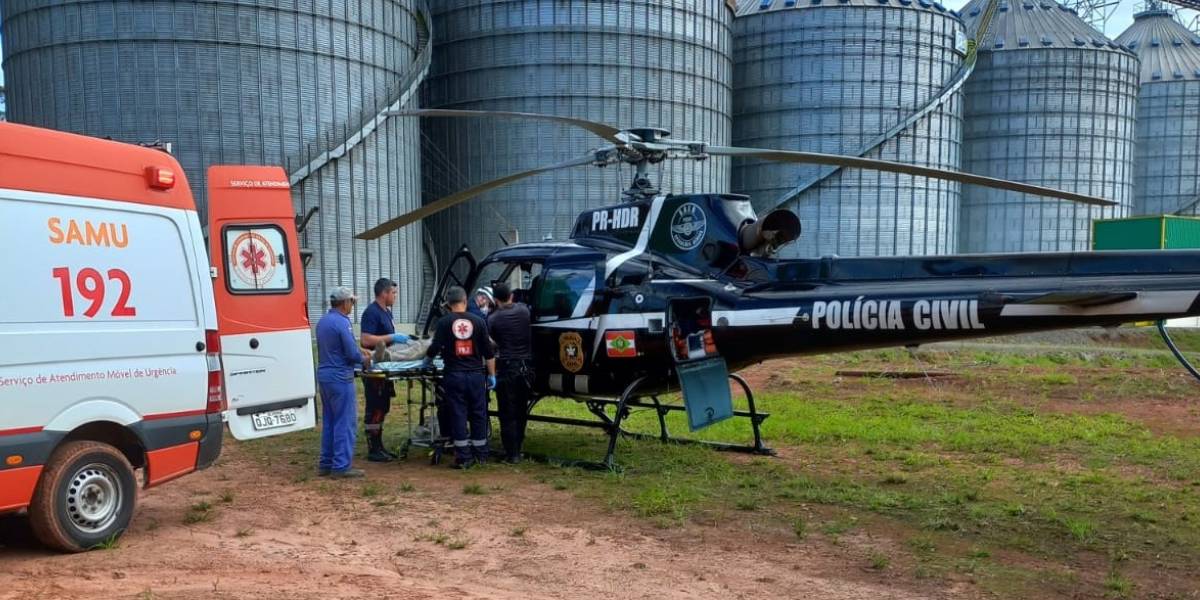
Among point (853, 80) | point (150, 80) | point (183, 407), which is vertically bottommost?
point (183, 407)

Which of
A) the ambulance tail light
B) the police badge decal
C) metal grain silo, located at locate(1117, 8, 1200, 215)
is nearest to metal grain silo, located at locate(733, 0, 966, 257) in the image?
metal grain silo, located at locate(1117, 8, 1200, 215)

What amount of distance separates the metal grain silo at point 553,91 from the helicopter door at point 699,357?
21749 millimetres

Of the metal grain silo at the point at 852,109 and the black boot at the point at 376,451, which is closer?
the black boot at the point at 376,451

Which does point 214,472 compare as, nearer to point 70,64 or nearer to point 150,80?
point 150,80

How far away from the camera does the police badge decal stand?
8805 mm

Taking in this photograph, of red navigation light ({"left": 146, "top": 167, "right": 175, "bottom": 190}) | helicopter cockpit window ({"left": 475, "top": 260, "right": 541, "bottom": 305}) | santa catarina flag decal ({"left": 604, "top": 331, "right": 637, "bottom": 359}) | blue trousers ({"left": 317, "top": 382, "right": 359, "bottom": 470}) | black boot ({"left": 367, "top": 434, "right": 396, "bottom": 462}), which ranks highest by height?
red navigation light ({"left": 146, "top": 167, "right": 175, "bottom": 190})

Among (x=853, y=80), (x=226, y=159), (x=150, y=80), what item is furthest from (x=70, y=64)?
(x=853, y=80)

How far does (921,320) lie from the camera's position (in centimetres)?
696

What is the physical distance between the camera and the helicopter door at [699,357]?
26.9 feet

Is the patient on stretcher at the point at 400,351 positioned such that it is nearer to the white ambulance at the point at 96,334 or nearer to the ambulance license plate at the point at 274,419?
the ambulance license plate at the point at 274,419

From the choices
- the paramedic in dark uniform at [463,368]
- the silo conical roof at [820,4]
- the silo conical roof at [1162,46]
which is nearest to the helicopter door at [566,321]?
the paramedic in dark uniform at [463,368]

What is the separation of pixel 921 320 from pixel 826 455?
2.81 metres

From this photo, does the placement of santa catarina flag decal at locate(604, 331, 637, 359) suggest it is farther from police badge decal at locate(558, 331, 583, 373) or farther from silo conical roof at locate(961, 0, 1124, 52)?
silo conical roof at locate(961, 0, 1124, 52)

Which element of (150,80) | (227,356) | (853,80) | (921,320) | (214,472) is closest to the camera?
(921,320)
